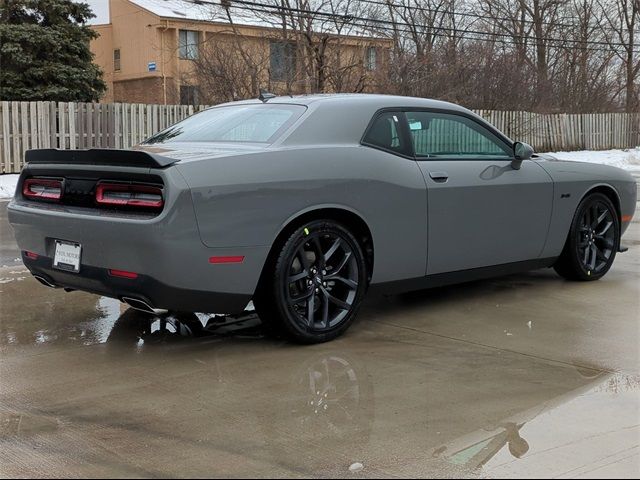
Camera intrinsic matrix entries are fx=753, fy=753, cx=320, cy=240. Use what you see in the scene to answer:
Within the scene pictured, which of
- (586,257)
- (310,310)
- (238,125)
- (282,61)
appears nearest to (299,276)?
(310,310)

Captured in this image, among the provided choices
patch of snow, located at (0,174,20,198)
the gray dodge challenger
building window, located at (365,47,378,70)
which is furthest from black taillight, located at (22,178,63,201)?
building window, located at (365,47,378,70)

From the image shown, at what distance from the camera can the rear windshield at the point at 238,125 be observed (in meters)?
4.76

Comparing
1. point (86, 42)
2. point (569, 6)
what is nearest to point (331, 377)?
point (86, 42)

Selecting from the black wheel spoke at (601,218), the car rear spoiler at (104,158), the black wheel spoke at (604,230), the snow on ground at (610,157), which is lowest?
the black wheel spoke at (604,230)

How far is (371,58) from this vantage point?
2491 centimetres

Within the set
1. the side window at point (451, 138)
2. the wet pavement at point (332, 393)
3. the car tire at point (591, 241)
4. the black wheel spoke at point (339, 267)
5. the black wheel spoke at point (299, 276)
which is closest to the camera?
the wet pavement at point (332, 393)

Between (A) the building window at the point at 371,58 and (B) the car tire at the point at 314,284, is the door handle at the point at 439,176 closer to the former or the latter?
(B) the car tire at the point at 314,284

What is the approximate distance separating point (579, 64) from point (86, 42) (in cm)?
2069

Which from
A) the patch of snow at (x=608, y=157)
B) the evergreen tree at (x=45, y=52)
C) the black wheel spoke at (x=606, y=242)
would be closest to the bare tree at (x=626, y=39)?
the patch of snow at (x=608, y=157)

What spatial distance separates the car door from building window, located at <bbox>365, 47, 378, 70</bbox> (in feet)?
59.9

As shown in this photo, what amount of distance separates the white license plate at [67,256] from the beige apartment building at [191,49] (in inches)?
683

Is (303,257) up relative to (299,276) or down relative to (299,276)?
up

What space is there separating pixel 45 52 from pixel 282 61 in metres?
8.17

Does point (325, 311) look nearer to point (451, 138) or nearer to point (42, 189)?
point (451, 138)
